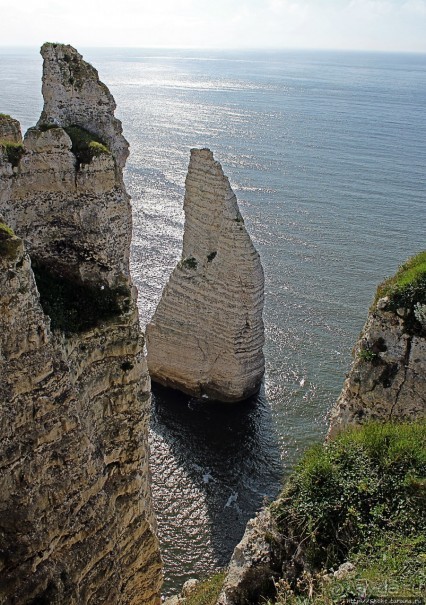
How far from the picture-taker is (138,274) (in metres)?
37.0

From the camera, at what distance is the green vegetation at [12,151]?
42.2 feet

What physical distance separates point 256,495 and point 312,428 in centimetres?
467

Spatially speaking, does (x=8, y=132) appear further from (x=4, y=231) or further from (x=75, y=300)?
(x=4, y=231)

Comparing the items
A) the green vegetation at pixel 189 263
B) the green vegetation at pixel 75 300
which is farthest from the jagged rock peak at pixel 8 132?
the green vegetation at pixel 189 263

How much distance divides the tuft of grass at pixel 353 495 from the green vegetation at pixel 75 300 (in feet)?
17.0

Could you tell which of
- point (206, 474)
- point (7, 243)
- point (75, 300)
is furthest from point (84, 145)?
point (206, 474)

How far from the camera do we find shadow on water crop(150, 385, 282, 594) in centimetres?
2075

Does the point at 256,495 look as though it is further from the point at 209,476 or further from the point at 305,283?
the point at 305,283

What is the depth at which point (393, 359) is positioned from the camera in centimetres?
1459

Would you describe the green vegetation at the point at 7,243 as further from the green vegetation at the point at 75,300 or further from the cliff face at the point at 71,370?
the green vegetation at the point at 75,300

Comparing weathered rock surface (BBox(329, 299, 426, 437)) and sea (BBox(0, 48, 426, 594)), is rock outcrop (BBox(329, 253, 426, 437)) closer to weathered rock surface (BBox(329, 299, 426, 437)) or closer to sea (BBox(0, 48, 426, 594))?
weathered rock surface (BBox(329, 299, 426, 437))

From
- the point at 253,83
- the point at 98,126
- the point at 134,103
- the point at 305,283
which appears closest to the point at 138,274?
the point at 305,283

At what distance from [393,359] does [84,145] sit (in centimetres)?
924

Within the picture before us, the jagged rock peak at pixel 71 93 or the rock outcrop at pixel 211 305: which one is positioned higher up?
the jagged rock peak at pixel 71 93
